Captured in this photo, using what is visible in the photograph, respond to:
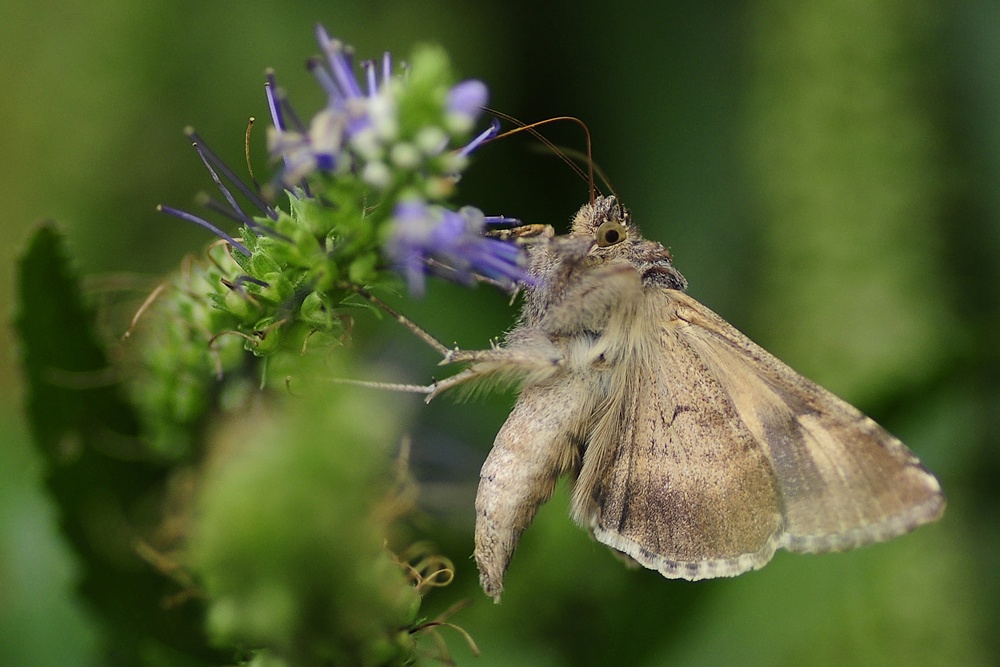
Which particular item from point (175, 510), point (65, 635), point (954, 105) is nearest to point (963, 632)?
point (954, 105)

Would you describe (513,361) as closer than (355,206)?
No

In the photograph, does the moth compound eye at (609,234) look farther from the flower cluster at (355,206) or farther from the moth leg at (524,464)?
the flower cluster at (355,206)

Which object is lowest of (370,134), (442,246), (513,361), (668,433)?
(668,433)

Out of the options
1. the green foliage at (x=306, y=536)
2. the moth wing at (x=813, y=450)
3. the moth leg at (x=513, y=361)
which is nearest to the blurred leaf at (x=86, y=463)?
the moth leg at (x=513, y=361)

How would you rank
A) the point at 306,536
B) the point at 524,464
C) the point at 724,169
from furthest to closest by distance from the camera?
the point at 724,169 → the point at 524,464 → the point at 306,536

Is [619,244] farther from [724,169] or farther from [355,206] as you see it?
[724,169]

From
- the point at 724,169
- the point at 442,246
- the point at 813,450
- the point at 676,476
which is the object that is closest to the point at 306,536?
the point at 442,246

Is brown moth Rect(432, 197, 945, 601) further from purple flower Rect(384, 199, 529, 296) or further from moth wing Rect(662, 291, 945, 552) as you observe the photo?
purple flower Rect(384, 199, 529, 296)
